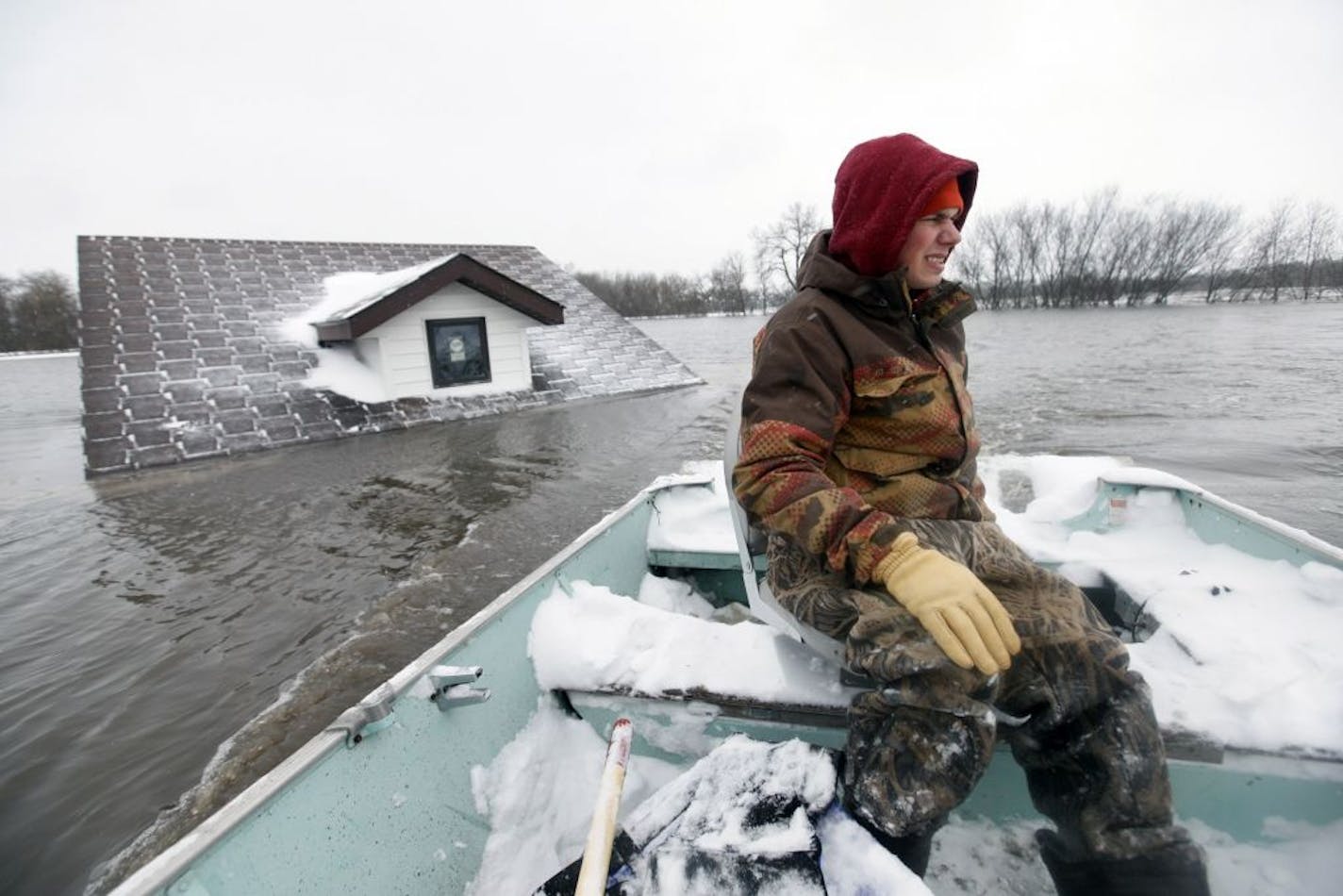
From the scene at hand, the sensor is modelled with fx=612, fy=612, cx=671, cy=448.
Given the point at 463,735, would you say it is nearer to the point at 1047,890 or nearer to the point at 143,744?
the point at 1047,890

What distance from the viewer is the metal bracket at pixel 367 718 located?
4.83 feet

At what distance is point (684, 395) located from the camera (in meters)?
12.5

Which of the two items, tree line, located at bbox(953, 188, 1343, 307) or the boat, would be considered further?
tree line, located at bbox(953, 188, 1343, 307)

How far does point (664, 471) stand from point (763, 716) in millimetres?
5474

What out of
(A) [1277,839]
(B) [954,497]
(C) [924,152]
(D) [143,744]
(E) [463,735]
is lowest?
(D) [143,744]

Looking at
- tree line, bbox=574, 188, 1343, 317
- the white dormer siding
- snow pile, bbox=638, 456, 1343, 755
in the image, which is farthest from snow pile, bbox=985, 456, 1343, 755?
tree line, bbox=574, 188, 1343, 317

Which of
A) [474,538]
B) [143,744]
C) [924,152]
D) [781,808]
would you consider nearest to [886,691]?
[781,808]

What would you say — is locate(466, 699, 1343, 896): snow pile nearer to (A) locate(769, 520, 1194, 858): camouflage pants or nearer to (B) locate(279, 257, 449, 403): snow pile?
(A) locate(769, 520, 1194, 858): camouflage pants

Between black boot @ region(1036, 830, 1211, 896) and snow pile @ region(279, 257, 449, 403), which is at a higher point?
snow pile @ region(279, 257, 449, 403)

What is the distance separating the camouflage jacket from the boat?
0.41 metres

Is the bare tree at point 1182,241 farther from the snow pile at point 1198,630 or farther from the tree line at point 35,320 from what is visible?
the tree line at point 35,320

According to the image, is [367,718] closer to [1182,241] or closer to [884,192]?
[884,192]

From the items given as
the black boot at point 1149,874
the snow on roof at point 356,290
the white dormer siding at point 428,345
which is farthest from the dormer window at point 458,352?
the black boot at point 1149,874

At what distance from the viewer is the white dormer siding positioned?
9859 mm
